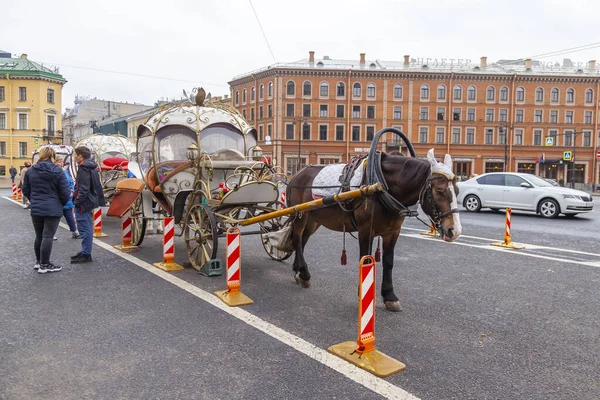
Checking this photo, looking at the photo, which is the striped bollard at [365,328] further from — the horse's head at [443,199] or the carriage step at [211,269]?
the carriage step at [211,269]

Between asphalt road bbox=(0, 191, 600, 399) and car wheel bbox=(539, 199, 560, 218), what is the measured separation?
8171 mm

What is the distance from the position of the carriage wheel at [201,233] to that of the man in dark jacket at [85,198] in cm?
185

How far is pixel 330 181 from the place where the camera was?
6.14 metres

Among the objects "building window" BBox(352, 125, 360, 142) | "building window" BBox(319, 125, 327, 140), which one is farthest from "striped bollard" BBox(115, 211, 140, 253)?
"building window" BBox(352, 125, 360, 142)

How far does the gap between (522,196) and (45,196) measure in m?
15.2

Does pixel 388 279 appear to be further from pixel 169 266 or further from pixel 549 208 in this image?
pixel 549 208

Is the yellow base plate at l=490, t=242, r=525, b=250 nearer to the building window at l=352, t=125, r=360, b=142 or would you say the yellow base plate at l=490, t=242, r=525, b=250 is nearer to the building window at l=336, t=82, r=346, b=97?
the building window at l=352, t=125, r=360, b=142

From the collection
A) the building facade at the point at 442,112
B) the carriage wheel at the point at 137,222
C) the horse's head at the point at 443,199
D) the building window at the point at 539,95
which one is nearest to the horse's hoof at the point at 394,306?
the horse's head at the point at 443,199

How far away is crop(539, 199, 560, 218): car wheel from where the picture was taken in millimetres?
15820

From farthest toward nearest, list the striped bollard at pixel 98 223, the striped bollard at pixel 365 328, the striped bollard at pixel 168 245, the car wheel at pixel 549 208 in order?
the car wheel at pixel 549 208
the striped bollard at pixel 98 223
the striped bollard at pixel 168 245
the striped bollard at pixel 365 328

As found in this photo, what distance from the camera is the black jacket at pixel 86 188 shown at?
8.01m

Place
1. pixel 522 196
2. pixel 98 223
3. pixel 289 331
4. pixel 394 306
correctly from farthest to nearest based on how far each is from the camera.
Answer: pixel 522 196 → pixel 98 223 → pixel 394 306 → pixel 289 331

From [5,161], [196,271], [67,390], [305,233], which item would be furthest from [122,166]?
[5,161]

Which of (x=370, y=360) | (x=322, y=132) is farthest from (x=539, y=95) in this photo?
(x=370, y=360)
